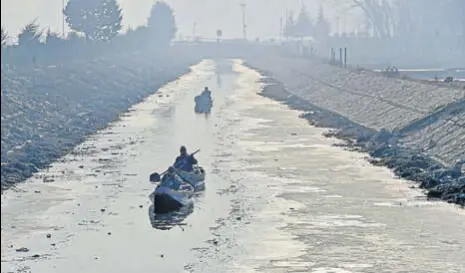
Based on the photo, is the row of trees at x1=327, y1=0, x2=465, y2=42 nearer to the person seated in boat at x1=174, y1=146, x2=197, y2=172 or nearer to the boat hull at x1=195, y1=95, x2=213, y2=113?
the boat hull at x1=195, y1=95, x2=213, y2=113

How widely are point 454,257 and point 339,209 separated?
25.3 feet

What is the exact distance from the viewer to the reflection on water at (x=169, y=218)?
31.9 metres

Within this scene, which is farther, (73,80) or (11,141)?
(73,80)

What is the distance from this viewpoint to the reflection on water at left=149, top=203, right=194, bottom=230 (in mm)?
31891

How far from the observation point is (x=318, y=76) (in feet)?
348

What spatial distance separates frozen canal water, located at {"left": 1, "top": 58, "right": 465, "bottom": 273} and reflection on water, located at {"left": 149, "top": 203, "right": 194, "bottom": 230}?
0.36 feet

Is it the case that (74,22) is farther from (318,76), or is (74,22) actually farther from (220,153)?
(220,153)

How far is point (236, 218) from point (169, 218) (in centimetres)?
205

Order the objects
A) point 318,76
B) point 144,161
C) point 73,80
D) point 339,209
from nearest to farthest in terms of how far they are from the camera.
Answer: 1. point 339,209
2. point 144,161
3. point 73,80
4. point 318,76

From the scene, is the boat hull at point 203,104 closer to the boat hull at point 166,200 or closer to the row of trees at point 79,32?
the row of trees at point 79,32

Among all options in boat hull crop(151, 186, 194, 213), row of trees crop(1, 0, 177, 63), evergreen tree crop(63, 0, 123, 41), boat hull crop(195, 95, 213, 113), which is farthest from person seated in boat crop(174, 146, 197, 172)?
evergreen tree crop(63, 0, 123, 41)

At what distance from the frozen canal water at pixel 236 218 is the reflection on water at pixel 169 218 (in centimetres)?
11

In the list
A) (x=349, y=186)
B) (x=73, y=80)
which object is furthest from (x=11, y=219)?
(x=73, y=80)

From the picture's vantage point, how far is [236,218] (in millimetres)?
33094
